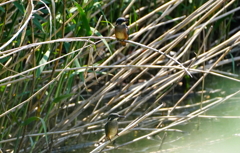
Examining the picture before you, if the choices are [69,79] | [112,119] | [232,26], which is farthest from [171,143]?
[232,26]

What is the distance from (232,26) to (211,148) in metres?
2.76

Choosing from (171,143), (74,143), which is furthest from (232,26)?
(74,143)

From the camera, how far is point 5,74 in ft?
10.4

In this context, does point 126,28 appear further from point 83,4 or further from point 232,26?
point 232,26

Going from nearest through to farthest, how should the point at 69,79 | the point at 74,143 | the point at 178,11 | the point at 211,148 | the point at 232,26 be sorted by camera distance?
the point at 69,79 < the point at 211,148 < the point at 74,143 < the point at 178,11 < the point at 232,26

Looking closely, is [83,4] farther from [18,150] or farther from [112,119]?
[18,150]

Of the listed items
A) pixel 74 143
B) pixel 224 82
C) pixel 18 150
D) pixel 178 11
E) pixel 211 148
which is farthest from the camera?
pixel 224 82

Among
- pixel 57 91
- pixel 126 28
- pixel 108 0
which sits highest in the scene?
pixel 108 0

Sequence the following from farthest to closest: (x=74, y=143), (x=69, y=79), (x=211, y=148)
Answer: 1. (x=74, y=143)
2. (x=211, y=148)
3. (x=69, y=79)

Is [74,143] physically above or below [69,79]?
below

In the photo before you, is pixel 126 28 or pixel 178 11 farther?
pixel 178 11

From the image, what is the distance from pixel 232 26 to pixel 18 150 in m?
3.86

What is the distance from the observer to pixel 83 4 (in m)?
3.12

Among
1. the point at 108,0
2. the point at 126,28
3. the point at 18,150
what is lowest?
the point at 18,150
